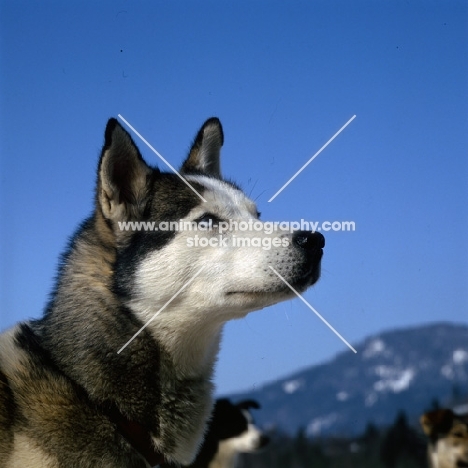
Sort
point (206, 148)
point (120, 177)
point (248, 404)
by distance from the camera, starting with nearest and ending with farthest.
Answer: point (120, 177)
point (206, 148)
point (248, 404)

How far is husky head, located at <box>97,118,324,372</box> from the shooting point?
457cm

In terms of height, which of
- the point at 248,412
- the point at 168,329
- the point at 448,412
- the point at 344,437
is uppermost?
the point at 168,329

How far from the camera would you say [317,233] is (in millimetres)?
4754

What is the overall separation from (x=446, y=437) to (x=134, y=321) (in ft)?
20.8

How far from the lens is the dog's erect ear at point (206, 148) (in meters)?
5.83

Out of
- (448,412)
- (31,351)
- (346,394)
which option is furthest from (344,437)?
(346,394)

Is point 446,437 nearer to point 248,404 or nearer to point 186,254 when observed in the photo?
point 248,404

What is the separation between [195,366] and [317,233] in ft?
3.90

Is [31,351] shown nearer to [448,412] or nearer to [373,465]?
[448,412]

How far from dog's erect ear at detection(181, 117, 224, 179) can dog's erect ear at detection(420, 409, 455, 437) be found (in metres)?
5.31

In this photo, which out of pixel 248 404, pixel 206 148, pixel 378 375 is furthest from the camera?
pixel 378 375

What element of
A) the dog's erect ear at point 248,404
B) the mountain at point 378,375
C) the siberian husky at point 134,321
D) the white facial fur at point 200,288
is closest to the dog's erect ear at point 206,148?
the siberian husky at point 134,321

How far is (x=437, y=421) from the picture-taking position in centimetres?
945

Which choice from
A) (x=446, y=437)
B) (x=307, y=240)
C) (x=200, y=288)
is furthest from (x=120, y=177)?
(x=446, y=437)
